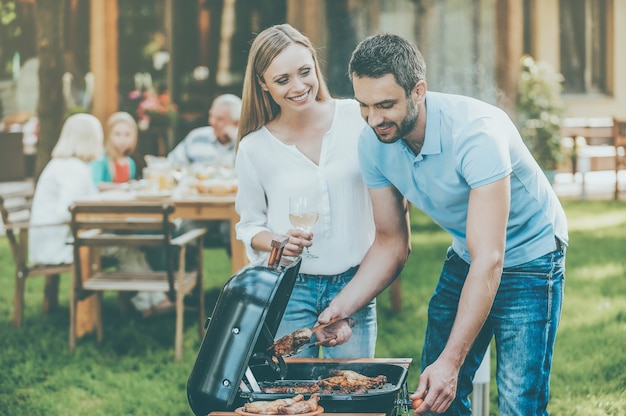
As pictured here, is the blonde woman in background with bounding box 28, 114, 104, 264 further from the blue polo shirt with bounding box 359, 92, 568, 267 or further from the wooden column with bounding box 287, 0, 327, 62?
the wooden column with bounding box 287, 0, 327, 62

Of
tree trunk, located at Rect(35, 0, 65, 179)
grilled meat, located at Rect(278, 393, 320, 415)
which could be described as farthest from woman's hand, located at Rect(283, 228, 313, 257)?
tree trunk, located at Rect(35, 0, 65, 179)

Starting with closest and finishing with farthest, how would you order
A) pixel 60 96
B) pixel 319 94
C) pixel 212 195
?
pixel 319 94
pixel 212 195
pixel 60 96

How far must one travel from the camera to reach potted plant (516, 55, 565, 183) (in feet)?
47.7

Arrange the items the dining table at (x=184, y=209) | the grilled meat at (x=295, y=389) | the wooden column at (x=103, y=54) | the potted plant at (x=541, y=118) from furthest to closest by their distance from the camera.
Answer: the potted plant at (x=541, y=118) < the wooden column at (x=103, y=54) < the dining table at (x=184, y=209) < the grilled meat at (x=295, y=389)

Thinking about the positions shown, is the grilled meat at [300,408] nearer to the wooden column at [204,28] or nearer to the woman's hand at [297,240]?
the woman's hand at [297,240]

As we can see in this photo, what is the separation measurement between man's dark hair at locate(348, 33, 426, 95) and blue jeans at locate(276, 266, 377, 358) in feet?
3.03

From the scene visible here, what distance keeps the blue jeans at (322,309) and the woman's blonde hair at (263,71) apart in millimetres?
595

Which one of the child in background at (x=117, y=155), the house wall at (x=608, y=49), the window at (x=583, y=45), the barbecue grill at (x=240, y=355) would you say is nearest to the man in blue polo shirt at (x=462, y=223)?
the barbecue grill at (x=240, y=355)

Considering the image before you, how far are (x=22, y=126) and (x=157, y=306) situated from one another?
10718mm

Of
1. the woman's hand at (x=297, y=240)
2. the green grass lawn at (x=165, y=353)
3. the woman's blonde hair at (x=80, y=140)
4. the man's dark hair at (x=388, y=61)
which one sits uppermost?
the man's dark hair at (x=388, y=61)

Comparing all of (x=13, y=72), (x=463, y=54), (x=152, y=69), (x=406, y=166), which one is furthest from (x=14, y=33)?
(x=406, y=166)

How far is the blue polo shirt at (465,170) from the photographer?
301cm

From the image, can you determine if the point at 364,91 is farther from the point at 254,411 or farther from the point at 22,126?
the point at 22,126

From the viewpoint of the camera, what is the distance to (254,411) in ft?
8.90
